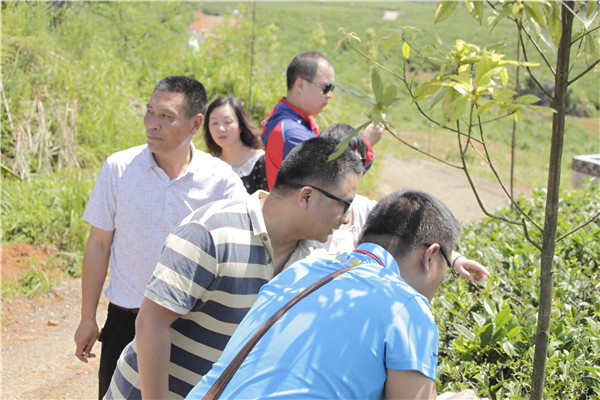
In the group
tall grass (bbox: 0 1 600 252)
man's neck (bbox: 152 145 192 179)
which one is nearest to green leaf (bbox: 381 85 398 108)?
man's neck (bbox: 152 145 192 179)

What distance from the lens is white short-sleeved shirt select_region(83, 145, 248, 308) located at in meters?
2.75

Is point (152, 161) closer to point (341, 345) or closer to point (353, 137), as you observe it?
point (353, 137)

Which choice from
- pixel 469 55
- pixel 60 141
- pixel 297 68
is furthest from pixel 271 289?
pixel 60 141

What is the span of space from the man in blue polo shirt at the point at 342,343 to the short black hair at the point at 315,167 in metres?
0.55

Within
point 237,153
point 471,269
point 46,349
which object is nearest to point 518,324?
point 471,269

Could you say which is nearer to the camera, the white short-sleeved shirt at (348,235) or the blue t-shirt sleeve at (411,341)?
the blue t-shirt sleeve at (411,341)

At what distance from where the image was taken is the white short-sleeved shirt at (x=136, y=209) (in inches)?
108

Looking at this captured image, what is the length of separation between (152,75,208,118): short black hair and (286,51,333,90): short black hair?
90 centimetres

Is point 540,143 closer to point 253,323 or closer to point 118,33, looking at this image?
point 118,33

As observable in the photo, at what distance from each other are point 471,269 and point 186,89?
1539 mm

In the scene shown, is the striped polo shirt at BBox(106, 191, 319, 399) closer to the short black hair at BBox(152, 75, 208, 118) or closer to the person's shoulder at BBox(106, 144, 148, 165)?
the person's shoulder at BBox(106, 144, 148, 165)

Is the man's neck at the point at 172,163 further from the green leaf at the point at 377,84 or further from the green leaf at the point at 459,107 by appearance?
the green leaf at the point at 459,107

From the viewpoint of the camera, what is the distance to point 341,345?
1403mm

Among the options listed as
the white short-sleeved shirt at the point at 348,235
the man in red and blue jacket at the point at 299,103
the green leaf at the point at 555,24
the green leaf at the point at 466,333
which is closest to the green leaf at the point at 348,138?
the green leaf at the point at 555,24
